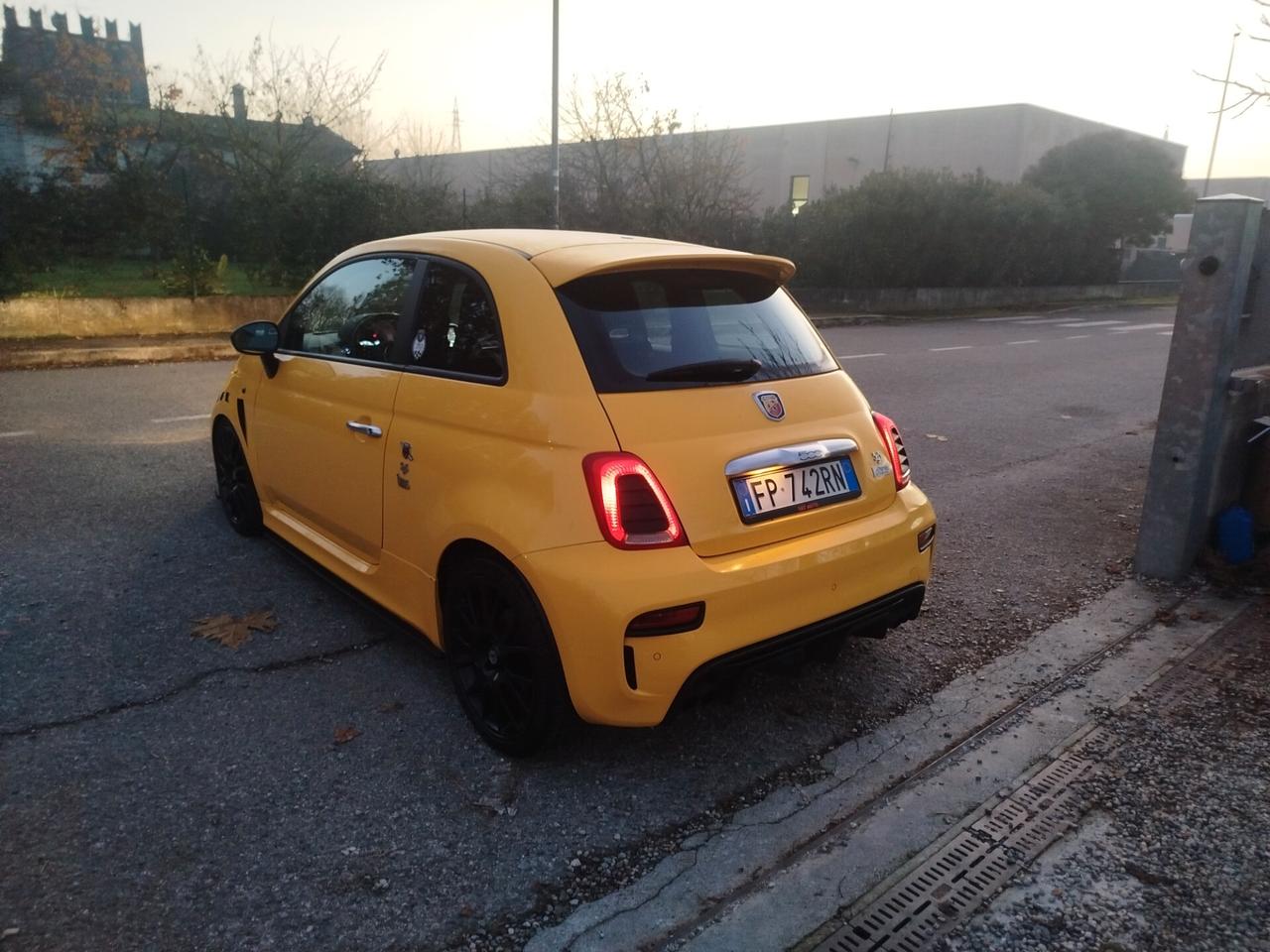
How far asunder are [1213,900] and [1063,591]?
7.69ft

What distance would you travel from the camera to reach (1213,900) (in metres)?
2.43

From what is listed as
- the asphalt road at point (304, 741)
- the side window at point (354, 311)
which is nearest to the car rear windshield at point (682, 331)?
the side window at point (354, 311)

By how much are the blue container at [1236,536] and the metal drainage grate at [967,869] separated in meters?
2.28

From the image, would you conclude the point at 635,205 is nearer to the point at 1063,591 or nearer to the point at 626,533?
the point at 1063,591

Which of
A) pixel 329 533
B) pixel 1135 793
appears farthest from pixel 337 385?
pixel 1135 793

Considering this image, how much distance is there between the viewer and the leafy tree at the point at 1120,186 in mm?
33656

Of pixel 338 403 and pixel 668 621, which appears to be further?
pixel 338 403

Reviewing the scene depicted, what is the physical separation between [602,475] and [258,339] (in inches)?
95.6

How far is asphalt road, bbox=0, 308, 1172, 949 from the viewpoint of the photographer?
2.40 metres

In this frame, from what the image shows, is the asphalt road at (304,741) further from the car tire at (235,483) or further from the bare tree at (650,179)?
the bare tree at (650,179)

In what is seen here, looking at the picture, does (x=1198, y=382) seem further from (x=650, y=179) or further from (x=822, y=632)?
(x=650, y=179)

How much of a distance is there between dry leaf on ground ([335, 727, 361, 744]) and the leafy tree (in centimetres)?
3560

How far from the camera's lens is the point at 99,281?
14016 mm

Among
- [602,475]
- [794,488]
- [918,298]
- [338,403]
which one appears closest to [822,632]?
[794,488]
